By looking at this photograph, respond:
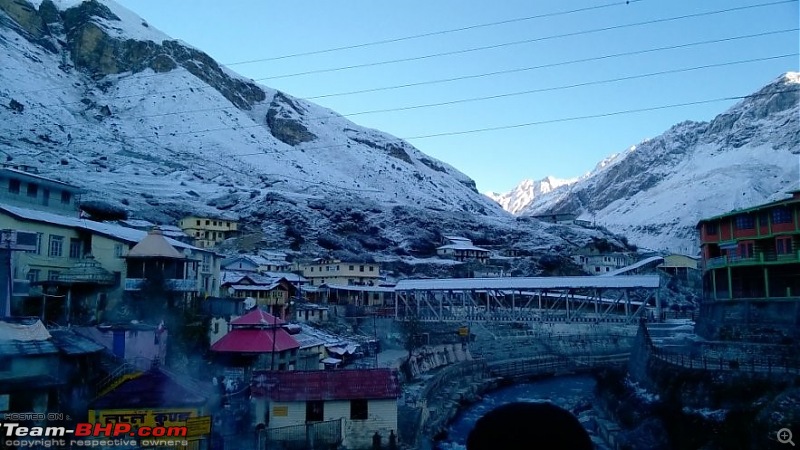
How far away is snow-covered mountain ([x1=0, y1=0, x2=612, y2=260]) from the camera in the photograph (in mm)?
76250

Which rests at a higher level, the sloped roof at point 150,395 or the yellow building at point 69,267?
the yellow building at point 69,267

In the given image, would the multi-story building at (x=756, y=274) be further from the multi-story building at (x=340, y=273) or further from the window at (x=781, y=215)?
the multi-story building at (x=340, y=273)

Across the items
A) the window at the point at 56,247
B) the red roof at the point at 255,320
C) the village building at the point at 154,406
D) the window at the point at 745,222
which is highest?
the window at the point at 745,222

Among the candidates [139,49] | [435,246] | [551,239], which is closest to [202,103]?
[139,49]

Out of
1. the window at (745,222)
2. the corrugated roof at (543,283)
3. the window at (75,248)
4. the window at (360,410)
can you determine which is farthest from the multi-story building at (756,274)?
the window at (75,248)

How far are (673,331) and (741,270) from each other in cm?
574

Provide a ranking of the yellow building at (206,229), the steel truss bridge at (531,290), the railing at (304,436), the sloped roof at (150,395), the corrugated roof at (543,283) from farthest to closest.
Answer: the yellow building at (206,229) → the steel truss bridge at (531,290) → the corrugated roof at (543,283) → the railing at (304,436) → the sloped roof at (150,395)

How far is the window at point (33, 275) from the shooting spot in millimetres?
22308

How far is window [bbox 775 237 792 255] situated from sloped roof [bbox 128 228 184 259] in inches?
1202

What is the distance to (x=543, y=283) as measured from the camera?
43719 millimetres

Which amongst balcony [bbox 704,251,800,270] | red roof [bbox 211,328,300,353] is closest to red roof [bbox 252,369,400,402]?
red roof [bbox 211,328,300,353]

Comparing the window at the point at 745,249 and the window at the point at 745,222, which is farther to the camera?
the window at the point at 745,222

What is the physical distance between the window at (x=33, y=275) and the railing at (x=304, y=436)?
42.7ft

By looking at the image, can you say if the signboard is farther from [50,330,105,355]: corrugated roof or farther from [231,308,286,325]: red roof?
[231,308,286,325]: red roof
